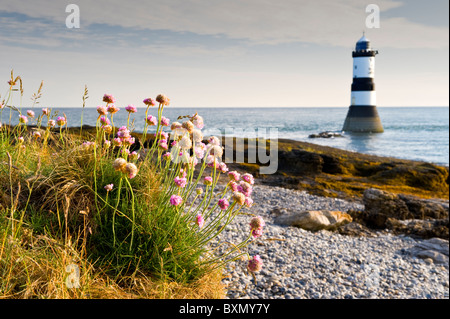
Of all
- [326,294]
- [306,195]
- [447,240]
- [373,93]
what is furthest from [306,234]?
[373,93]

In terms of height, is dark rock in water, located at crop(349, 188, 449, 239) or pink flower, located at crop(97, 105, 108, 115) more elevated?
pink flower, located at crop(97, 105, 108, 115)

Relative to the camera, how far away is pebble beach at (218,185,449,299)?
14.7ft

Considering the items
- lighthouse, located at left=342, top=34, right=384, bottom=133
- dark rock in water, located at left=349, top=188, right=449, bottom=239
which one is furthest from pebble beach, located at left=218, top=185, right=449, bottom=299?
lighthouse, located at left=342, top=34, right=384, bottom=133

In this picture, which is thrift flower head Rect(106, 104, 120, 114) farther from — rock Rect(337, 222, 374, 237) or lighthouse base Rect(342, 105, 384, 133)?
lighthouse base Rect(342, 105, 384, 133)

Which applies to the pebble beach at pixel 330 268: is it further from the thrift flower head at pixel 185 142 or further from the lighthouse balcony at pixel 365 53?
the lighthouse balcony at pixel 365 53

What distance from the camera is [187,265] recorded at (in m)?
3.13

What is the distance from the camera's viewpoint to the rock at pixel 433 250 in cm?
716

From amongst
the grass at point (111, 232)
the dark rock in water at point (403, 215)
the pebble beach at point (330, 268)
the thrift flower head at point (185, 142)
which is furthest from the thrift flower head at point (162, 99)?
the dark rock in water at point (403, 215)

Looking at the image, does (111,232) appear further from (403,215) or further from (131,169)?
(403,215)

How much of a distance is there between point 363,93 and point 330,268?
137 ft

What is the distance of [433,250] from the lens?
7.49m

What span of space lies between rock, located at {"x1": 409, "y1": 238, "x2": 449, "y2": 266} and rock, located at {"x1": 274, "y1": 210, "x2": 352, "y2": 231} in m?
1.61

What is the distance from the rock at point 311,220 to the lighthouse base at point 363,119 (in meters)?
40.2
